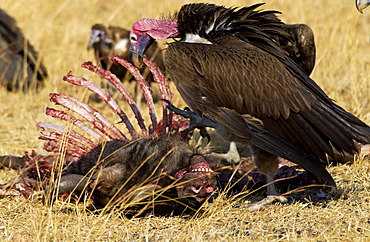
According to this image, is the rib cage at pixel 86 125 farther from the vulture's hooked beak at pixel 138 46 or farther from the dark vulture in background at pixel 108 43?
the dark vulture in background at pixel 108 43

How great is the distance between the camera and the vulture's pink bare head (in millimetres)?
3912

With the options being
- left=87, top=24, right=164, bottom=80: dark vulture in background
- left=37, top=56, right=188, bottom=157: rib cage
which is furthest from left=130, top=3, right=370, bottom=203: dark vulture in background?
left=87, top=24, right=164, bottom=80: dark vulture in background

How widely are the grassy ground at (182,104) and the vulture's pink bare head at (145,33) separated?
0.45m

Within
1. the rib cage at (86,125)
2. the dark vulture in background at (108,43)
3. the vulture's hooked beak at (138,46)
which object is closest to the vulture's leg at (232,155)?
the rib cage at (86,125)

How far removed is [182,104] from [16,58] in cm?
256

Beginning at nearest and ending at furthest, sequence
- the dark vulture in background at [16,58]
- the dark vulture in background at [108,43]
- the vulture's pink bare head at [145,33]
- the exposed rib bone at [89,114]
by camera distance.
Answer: the exposed rib bone at [89,114] < the vulture's pink bare head at [145,33] < the dark vulture in background at [108,43] < the dark vulture in background at [16,58]

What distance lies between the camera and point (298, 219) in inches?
120

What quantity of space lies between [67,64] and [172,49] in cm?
406

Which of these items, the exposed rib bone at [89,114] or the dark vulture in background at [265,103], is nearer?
the dark vulture in background at [265,103]

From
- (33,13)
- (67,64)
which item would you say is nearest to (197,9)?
(67,64)

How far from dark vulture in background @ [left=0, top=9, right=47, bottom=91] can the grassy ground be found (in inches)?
9.1

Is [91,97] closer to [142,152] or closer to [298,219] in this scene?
[142,152]

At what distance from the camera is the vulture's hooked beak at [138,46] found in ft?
13.0

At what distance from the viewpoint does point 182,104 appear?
5.74m
